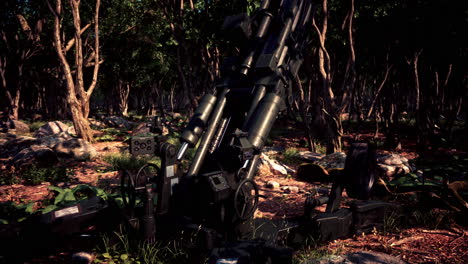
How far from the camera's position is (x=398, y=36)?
10453 millimetres

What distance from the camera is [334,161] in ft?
27.1

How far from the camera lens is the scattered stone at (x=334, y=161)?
7.97 m

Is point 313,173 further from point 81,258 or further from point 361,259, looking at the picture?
point 81,258

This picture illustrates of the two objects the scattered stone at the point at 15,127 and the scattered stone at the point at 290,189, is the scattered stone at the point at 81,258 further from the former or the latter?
the scattered stone at the point at 15,127

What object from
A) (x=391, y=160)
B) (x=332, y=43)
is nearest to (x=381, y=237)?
(x=391, y=160)

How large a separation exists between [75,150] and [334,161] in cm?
819

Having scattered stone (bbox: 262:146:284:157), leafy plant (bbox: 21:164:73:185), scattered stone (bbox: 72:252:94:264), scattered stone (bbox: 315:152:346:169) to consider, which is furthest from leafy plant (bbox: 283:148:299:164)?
scattered stone (bbox: 72:252:94:264)

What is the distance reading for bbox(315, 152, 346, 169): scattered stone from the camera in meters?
7.97

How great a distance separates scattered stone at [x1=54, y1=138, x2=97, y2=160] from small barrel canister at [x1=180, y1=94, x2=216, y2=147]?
6.52m

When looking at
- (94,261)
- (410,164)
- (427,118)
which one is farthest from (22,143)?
(427,118)

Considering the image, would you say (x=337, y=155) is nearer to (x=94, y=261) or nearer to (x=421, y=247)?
(x=421, y=247)

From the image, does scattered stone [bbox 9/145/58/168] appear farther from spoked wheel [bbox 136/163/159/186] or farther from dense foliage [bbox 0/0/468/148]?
spoked wheel [bbox 136/163/159/186]

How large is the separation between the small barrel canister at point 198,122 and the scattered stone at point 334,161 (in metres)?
5.24

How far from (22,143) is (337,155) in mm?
11483
